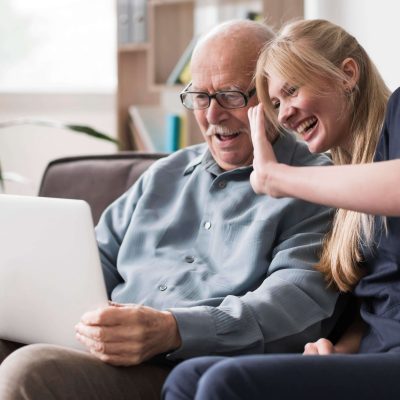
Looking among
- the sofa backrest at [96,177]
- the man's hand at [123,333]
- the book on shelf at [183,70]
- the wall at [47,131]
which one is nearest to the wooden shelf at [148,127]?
the book on shelf at [183,70]

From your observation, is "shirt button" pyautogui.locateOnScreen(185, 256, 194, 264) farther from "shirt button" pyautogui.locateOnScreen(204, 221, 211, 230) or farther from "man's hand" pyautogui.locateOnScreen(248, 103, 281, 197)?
"man's hand" pyautogui.locateOnScreen(248, 103, 281, 197)

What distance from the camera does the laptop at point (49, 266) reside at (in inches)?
59.7

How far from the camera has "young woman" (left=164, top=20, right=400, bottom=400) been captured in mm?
1298

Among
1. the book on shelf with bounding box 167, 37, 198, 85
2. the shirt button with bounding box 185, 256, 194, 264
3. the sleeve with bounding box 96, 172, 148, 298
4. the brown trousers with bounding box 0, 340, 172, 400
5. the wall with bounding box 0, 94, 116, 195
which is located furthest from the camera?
the wall with bounding box 0, 94, 116, 195

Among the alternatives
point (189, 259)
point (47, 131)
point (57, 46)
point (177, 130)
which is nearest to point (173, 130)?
point (177, 130)

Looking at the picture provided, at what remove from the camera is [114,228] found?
83.5 inches

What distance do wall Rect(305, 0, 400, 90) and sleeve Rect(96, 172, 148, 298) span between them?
0.73 m

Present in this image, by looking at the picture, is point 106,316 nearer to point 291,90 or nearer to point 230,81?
point 291,90

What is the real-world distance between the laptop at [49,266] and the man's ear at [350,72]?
0.55m

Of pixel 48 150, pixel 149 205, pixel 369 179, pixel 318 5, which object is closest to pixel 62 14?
pixel 48 150

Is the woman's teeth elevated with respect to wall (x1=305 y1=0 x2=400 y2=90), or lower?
lower

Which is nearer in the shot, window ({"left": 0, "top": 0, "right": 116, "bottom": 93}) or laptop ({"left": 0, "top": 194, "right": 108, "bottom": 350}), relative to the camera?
laptop ({"left": 0, "top": 194, "right": 108, "bottom": 350})

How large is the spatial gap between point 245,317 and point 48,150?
10.5ft

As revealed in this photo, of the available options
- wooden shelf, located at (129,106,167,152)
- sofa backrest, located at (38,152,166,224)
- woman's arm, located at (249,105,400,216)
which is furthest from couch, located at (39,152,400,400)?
wooden shelf, located at (129,106,167,152)
